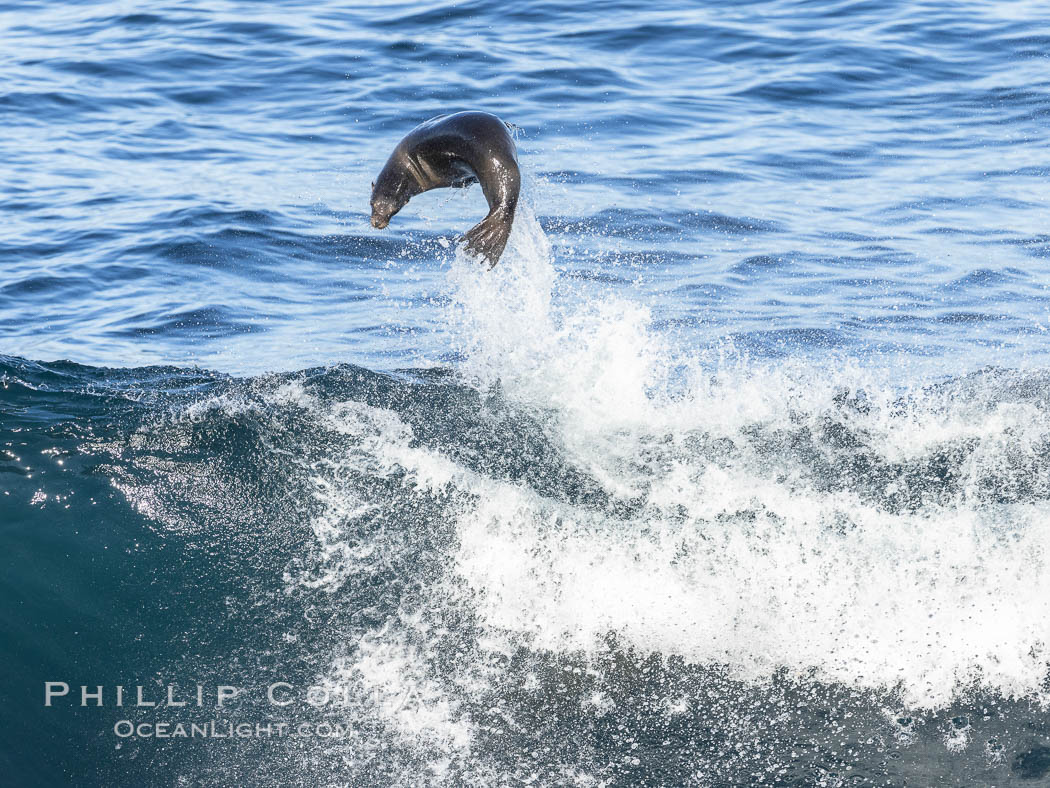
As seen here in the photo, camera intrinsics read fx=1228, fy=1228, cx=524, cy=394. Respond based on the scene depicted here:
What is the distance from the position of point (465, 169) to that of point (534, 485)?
184 cm

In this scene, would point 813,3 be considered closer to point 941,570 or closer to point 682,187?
point 682,187

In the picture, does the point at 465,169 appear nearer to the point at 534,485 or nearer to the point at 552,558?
the point at 534,485

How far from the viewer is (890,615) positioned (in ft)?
20.4

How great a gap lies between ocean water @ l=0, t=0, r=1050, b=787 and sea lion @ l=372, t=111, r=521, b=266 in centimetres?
92

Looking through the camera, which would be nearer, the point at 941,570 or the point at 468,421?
the point at 941,570

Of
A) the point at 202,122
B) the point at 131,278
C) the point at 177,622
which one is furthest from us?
the point at 202,122

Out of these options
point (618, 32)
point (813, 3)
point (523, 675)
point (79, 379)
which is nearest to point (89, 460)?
point (79, 379)

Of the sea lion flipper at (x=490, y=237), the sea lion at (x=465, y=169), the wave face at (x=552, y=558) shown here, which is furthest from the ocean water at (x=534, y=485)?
the sea lion flipper at (x=490, y=237)

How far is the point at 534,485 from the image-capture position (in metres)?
6.94

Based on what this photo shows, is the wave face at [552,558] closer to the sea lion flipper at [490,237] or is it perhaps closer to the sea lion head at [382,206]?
the sea lion head at [382,206]

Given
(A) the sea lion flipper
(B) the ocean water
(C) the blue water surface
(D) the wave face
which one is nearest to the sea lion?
(A) the sea lion flipper

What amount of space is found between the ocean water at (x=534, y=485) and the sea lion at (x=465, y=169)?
922mm

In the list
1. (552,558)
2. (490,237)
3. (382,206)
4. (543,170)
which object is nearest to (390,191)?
(382,206)

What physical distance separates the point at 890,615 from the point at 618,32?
11.7 meters
